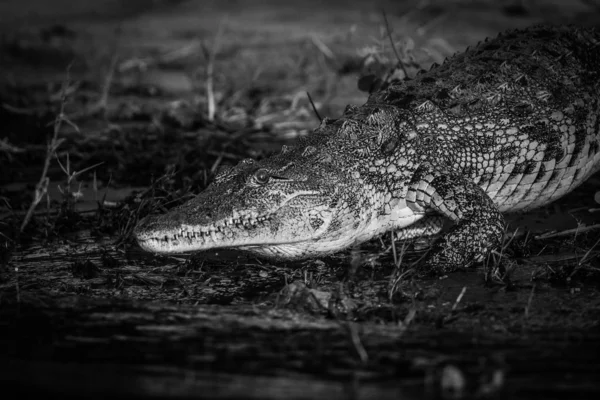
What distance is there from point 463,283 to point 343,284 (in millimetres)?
752

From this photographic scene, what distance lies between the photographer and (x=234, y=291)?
4.86 metres

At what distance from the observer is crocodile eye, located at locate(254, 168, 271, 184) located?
5.01m

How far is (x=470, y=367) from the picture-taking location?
3654mm

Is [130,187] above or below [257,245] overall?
above

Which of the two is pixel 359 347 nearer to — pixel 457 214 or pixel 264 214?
pixel 264 214

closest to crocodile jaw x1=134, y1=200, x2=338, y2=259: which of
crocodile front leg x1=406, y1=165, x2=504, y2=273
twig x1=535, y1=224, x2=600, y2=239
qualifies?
crocodile front leg x1=406, y1=165, x2=504, y2=273

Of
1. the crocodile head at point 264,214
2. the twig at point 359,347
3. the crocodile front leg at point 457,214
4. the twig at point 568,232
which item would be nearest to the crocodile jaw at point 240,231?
the crocodile head at point 264,214

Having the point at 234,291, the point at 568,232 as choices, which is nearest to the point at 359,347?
the point at 234,291

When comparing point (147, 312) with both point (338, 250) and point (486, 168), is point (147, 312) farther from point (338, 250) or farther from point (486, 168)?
point (486, 168)

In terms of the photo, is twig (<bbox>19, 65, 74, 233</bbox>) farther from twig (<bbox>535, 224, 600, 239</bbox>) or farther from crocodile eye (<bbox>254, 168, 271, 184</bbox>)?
twig (<bbox>535, 224, 600, 239</bbox>)

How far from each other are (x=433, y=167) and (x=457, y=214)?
0.37 m

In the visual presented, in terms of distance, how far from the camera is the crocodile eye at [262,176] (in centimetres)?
501

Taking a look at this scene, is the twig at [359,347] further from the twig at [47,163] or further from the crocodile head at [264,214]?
the twig at [47,163]

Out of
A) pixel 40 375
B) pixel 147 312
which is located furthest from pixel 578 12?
pixel 40 375
